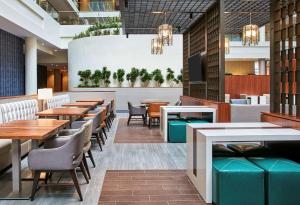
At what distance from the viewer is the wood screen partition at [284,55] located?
445 centimetres

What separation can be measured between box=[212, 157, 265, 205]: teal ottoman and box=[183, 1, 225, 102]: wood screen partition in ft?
14.3

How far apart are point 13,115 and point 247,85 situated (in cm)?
1180

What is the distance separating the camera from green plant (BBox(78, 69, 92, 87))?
17438 millimetres

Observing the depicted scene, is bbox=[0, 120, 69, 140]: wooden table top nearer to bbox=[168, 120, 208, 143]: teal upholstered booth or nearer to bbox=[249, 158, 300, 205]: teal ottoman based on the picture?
bbox=[249, 158, 300, 205]: teal ottoman

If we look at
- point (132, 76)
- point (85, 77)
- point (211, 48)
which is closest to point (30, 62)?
point (85, 77)

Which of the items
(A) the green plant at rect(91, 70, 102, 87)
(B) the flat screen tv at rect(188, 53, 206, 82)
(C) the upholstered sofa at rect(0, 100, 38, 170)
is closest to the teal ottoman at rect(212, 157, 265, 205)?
(C) the upholstered sofa at rect(0, 100, 38, 170)

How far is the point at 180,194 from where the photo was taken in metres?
4.24

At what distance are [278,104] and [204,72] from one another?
14.2 ft

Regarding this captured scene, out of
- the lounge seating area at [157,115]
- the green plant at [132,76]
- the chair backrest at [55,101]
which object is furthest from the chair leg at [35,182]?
the green plant at [132,76]

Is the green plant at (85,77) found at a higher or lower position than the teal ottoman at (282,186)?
higher

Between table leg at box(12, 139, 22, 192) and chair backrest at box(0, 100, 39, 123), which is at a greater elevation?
chair backrest at box(0, 100, 39, 123)

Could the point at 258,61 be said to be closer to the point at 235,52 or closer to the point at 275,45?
the point at 235,52

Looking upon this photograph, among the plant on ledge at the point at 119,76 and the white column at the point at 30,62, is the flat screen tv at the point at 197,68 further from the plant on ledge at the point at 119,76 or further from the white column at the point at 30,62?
the white column at the point at 30,62

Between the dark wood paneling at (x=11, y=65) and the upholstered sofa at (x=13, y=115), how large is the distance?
6503 millimetres
